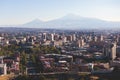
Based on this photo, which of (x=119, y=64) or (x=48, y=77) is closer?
(x=48, y=77)

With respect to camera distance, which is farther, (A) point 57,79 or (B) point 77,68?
(B) point 77,68

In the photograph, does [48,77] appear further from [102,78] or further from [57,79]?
[102,78]

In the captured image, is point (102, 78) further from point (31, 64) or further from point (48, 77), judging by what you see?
point (31, 64)

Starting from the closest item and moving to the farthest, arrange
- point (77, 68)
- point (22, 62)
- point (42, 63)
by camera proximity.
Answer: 1. point (77, 68)
2. point (42, 63)
3. point (22, 62)

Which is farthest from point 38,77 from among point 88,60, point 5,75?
point 88,60

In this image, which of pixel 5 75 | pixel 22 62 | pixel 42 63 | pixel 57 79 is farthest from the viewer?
pixel 22 62

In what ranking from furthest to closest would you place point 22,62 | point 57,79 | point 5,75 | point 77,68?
point 22,62
point 77,68
point 5,75
point 57,79

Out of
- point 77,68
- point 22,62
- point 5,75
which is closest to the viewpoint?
point 5,75

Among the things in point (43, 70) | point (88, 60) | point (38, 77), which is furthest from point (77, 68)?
point (88, 60)
